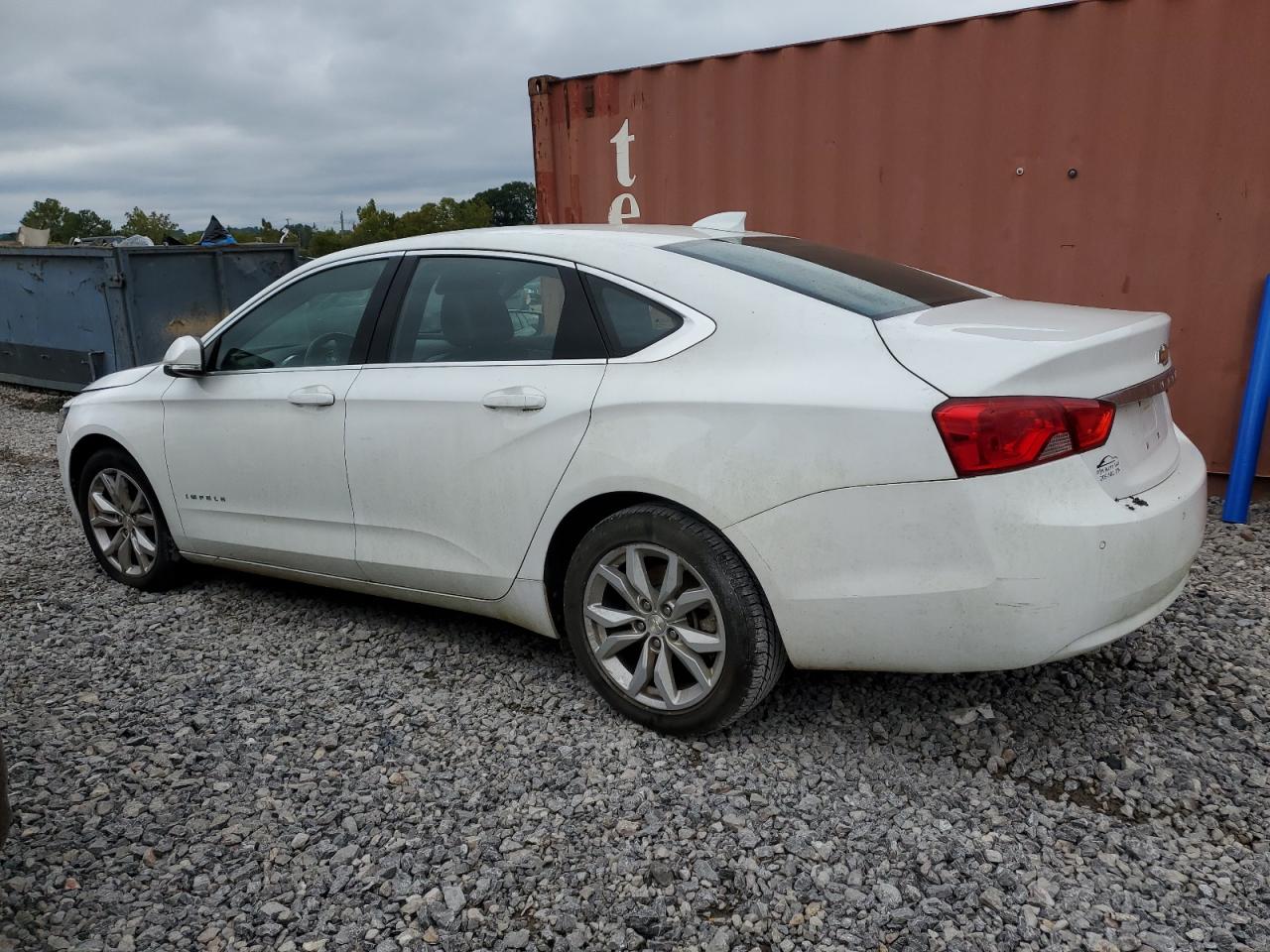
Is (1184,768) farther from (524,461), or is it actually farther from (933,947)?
(524,461)

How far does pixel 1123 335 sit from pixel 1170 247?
3.31 metres

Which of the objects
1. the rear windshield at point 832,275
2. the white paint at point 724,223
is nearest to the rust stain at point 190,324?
the white paint at point 724,223

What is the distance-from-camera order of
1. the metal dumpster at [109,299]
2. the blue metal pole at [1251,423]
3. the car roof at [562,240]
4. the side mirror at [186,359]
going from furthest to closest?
1. the metal dumpster at [109,299]
2. the blue metal pole at [1251,423]
3. the side mirror at [186,359]
4. the car roof at [562,240]

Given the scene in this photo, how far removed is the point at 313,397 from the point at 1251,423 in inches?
185

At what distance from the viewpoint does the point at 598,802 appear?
273 centimetres

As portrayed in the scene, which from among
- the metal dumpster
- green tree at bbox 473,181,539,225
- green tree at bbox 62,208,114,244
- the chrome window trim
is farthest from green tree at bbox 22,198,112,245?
the chrome window trim

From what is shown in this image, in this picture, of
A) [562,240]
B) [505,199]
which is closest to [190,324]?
[562,240]

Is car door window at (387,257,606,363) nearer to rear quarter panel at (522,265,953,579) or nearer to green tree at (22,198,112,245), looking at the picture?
rear quarter panel at (522,265,953,579)

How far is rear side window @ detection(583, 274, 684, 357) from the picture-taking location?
2918 mm

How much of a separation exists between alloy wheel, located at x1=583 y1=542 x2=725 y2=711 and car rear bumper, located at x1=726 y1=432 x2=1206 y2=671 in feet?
0.82

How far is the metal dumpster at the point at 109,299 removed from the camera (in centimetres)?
970

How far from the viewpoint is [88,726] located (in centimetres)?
323

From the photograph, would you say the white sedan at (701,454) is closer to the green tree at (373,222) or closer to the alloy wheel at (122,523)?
the alloy wheel at (122,523)

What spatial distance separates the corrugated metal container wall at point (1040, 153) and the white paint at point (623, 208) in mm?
473
